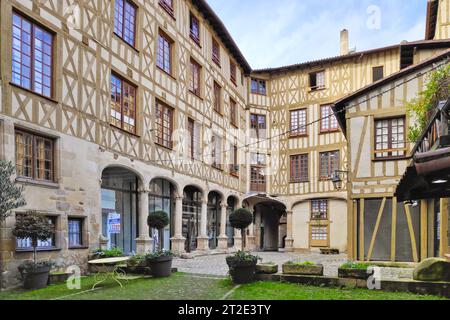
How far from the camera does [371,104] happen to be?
40.5 feet

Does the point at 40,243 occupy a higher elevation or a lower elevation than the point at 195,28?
lower

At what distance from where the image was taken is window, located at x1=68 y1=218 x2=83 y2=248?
10.0 metres

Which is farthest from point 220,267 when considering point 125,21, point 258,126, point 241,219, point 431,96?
point 258,126

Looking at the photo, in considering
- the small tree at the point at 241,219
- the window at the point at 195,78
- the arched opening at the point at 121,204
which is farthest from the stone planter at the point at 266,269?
the window at the point at 195,78

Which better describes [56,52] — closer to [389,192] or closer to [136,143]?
[136,143]

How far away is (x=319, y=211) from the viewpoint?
21.8 meters

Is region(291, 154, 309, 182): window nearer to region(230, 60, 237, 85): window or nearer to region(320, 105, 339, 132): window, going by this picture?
region(320, 105, 339, 132): window

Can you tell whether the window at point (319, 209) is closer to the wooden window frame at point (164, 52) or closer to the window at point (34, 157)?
the wooden window frame at point (164, 52)

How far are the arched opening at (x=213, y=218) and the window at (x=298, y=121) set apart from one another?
5.99 metres

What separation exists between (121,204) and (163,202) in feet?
7.58

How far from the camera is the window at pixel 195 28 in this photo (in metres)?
17.3

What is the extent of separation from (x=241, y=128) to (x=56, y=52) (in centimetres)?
1361

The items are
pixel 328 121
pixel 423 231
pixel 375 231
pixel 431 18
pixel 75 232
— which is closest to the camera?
pixel 75 232

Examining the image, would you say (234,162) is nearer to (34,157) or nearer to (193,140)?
(193,140)
